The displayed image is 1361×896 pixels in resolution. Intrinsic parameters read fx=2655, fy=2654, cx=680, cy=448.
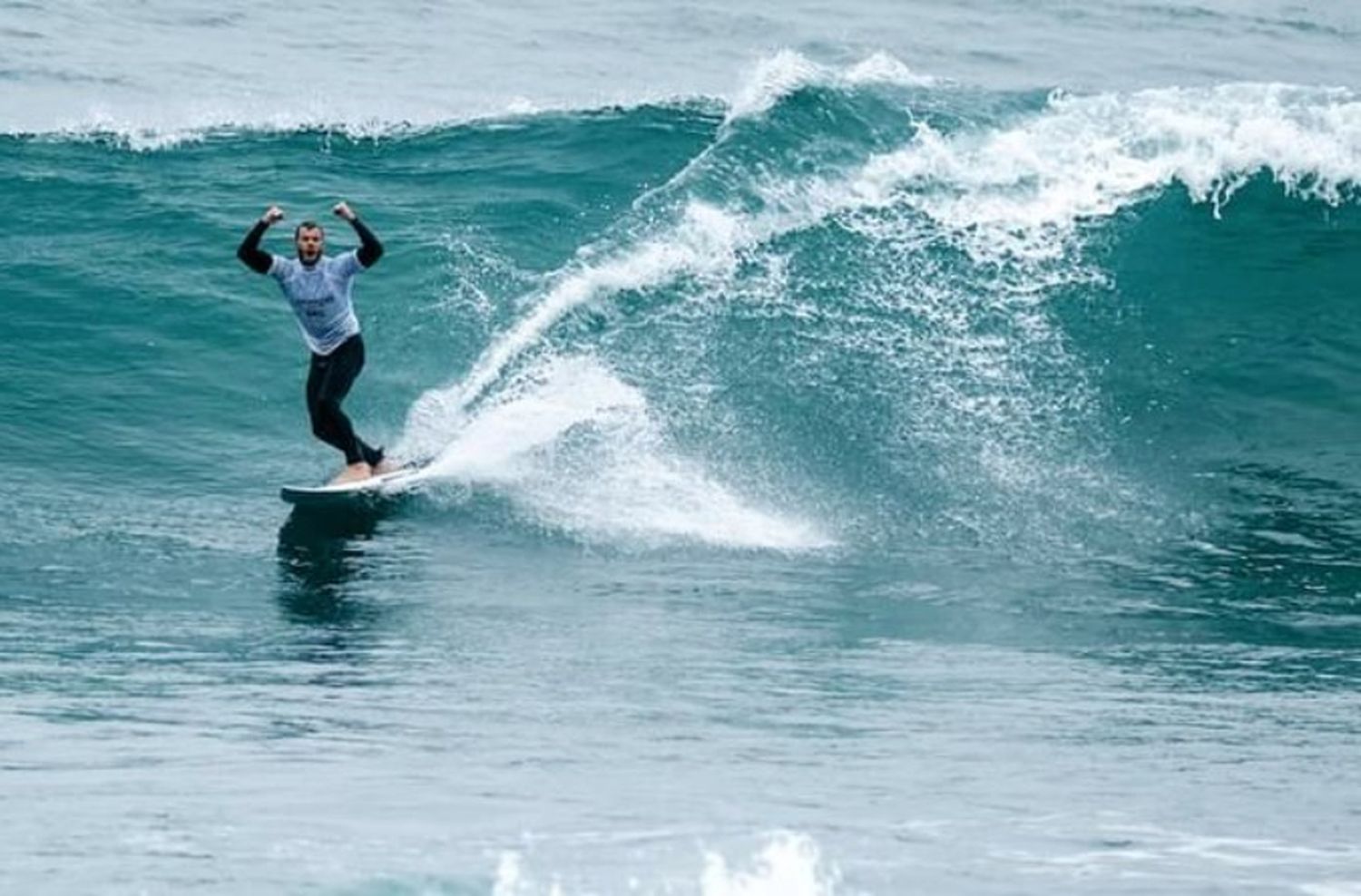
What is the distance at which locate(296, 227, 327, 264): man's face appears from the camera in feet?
47.3

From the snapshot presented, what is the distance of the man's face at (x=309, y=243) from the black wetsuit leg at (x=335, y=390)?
2.03ft

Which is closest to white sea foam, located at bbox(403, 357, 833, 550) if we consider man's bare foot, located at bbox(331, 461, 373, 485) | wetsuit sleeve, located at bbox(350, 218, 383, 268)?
man's bare foot, located at bbox(331, 461, 373, 485)

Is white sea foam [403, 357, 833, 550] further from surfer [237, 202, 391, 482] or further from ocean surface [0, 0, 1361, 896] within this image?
Result: surfer [237, 202, 391, 482]

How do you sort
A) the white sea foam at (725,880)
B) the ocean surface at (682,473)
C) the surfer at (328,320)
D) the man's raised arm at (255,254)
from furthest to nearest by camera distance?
the surfer at (328,320)
the man's raised arm at (255,254)
the ocean surface at (682,473)
the white sea foam at (725,880)

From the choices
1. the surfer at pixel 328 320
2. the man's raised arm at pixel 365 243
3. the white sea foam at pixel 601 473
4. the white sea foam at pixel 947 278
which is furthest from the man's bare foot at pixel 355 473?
the man's raised arm at pixel 365 243

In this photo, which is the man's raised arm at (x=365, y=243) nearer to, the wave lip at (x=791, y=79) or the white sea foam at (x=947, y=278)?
the white sea foam at (x=947, y=278)

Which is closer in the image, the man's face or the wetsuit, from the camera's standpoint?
the man's face

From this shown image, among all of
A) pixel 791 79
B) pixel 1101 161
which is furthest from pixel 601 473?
pixel 791 79

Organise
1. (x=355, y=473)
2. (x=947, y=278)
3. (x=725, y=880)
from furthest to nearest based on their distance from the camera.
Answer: (x=947, y=278), (x=355, y=473), (x=725, y=880)

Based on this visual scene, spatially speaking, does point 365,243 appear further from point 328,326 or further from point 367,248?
point 328,326

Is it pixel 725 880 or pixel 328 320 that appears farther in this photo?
pixel 328 320

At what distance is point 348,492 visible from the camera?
1488cm

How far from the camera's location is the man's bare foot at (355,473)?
1502 centimetres

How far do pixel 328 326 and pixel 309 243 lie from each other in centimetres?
60
